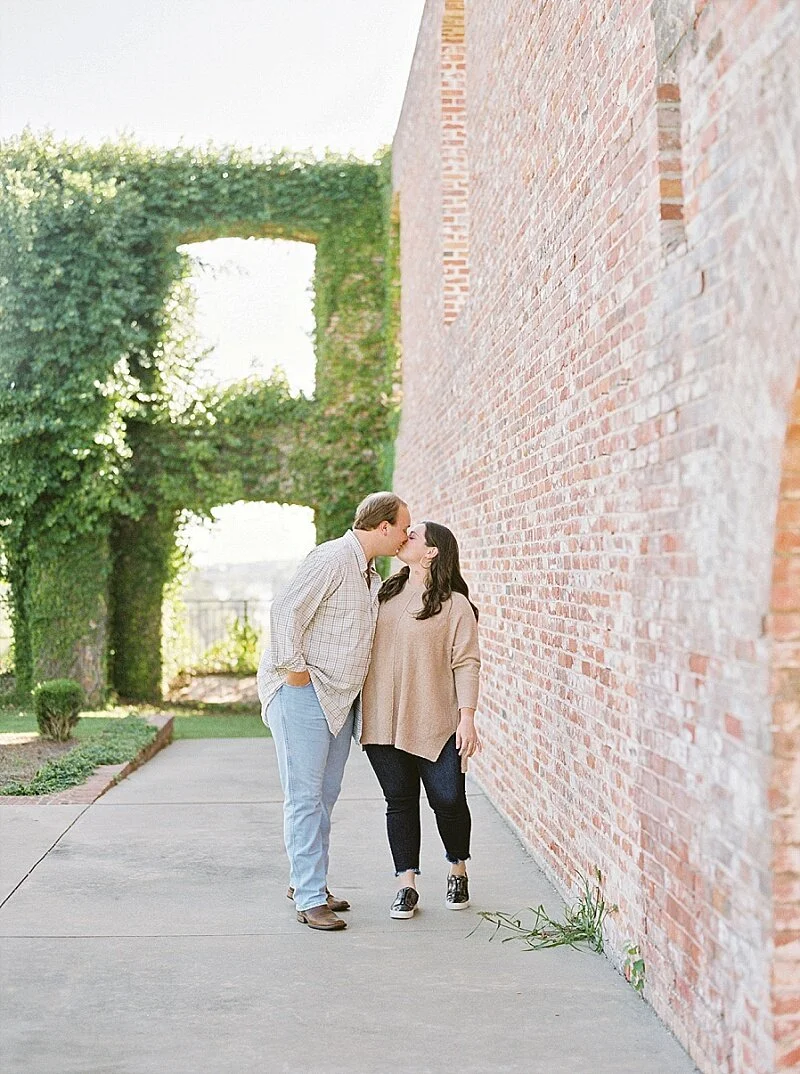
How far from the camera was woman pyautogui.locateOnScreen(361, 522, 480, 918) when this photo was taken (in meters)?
4.88

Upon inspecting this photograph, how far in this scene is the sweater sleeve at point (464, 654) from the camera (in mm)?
4914

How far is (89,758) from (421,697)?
461 cm

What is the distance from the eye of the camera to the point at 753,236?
284cm

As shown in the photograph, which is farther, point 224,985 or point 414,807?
point 414,807

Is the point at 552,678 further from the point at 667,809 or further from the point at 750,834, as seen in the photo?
the point at 750,834

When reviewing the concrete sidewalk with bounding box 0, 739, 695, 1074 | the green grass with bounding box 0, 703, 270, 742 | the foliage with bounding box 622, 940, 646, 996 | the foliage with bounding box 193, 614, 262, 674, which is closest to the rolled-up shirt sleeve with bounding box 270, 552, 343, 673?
the concrete sidewalk with bounding box 0, 739, 695, 1074

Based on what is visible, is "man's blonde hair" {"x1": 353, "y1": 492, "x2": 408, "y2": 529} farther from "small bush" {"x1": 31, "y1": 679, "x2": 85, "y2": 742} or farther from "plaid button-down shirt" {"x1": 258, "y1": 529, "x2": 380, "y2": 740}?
"small bush" {"x1": 31, "y1": 679, "x2": 85, "y2": 742}

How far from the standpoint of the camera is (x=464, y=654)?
16.2ft

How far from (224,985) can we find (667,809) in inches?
66.5

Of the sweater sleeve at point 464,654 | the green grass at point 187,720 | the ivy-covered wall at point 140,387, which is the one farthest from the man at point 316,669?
the ivy-covered wall at point 140,387

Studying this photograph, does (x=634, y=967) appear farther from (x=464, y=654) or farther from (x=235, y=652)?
(x=235, y=652)

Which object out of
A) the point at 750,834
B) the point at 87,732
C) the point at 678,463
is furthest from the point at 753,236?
the point at 87,732

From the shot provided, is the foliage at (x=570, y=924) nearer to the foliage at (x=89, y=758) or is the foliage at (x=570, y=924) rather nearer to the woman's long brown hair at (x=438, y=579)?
the woman's long brown hair at (x=438, y=579)

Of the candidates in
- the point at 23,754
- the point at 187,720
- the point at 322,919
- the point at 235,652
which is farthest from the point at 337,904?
the point at 235,652
